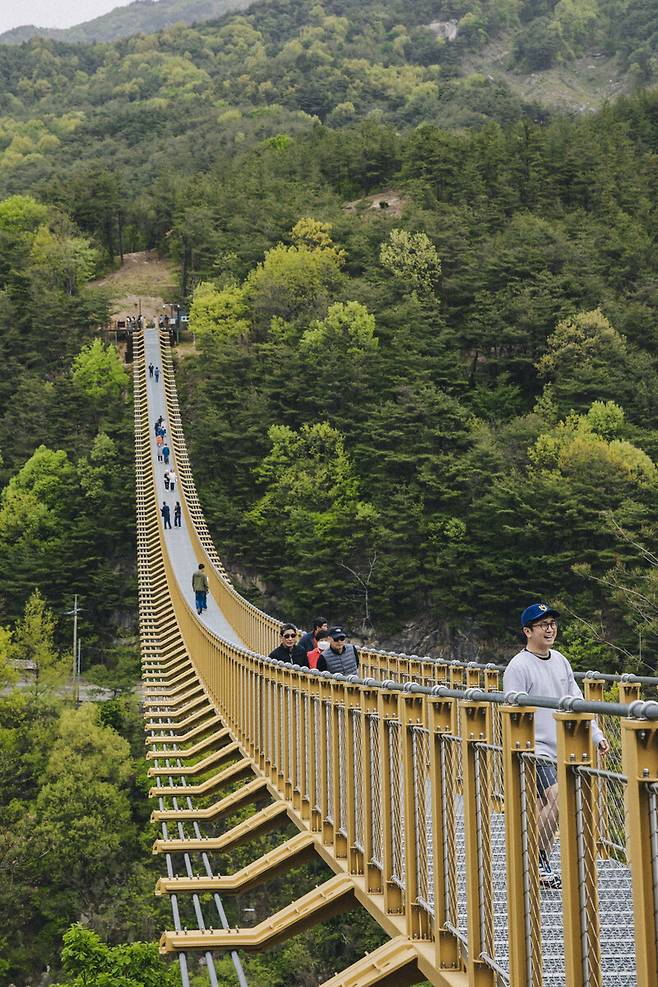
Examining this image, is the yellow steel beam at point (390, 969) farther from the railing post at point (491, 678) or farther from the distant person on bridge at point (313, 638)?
the distant person on bridge at point (313, 638)

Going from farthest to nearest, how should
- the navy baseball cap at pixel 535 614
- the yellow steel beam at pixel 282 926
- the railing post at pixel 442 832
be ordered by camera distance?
the yellow steel beam at pixel 282 926
the navy baseball cap at pixel 535 614
the railing post at pixel 442 832

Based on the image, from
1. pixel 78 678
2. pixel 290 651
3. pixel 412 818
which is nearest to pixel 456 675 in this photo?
pixel 290 651

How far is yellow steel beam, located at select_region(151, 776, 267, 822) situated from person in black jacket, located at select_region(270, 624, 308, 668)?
96 centimetres

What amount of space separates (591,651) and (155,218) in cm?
6401

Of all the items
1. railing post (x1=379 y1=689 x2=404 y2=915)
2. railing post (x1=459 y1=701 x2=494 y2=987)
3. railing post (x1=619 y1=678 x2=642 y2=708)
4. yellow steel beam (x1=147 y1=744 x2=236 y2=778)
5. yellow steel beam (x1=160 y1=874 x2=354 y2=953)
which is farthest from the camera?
yellow steel beam (x1=147 y1=744 x2=236 y2=778)

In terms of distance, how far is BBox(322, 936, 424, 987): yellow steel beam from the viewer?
5465 millimetres

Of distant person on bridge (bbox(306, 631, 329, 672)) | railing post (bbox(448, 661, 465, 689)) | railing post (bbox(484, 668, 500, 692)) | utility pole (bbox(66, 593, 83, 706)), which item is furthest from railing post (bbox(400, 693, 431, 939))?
utility pole (bbox(66, 593, 83, 706))

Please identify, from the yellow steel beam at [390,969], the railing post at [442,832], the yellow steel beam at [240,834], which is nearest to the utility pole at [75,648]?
the yellow steel beam at [240,834]

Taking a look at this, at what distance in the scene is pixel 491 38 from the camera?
186 metres

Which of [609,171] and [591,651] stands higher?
[609,171]

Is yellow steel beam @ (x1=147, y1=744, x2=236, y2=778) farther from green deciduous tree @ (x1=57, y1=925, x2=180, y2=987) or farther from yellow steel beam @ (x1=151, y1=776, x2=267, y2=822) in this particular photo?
green deciduous tree @ (x1=57, y1=925, x2=180, y2=987)

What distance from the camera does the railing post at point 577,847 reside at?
12.8 feet

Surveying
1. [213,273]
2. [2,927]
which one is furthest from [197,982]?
[213,273]

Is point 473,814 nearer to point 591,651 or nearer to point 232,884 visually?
point 232,884
